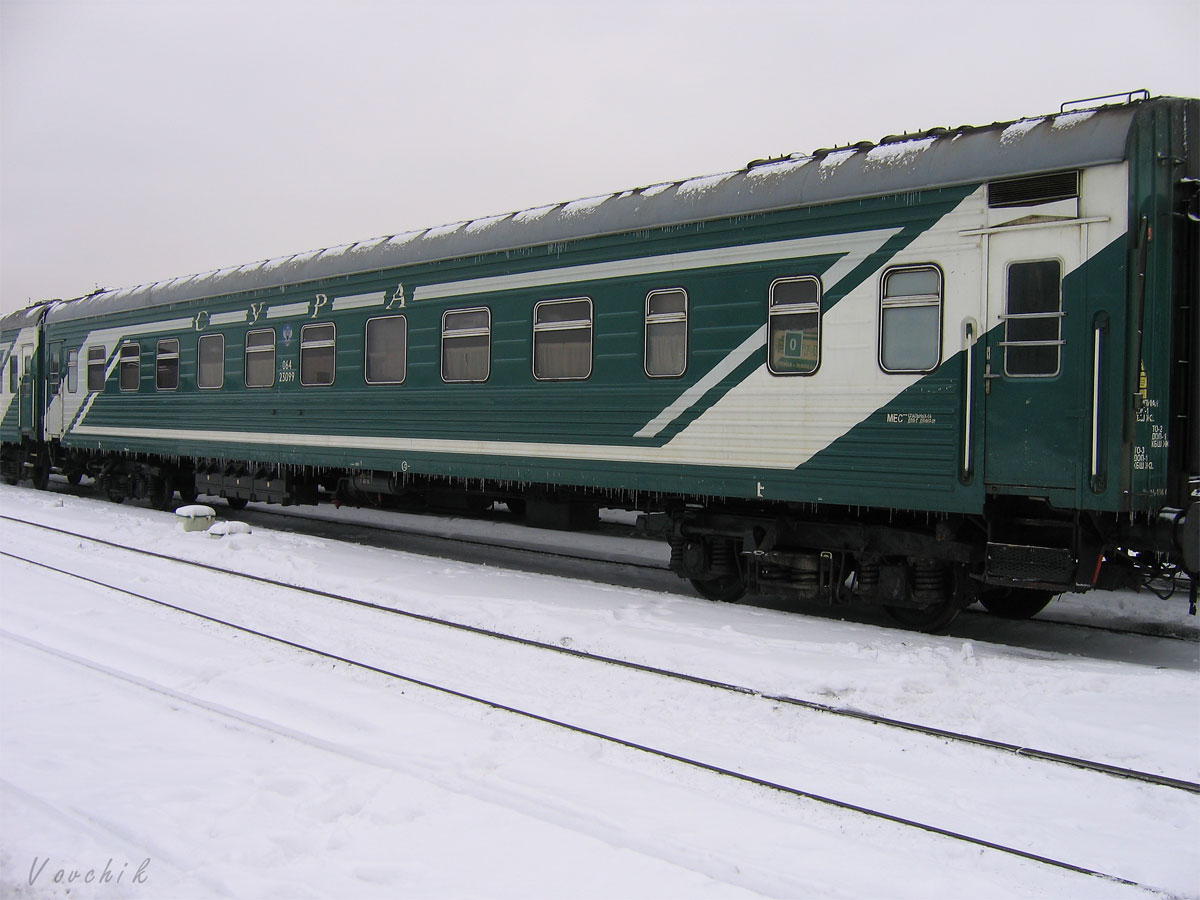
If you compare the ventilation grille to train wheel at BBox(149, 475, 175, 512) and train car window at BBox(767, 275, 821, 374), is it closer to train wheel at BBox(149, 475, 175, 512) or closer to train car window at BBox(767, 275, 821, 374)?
train car window at BBox(767, 275, 821, 374)

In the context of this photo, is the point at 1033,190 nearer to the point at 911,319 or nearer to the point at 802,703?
the point at 911,319

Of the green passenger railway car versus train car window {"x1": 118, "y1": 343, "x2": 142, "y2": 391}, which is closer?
the green passenger railway car

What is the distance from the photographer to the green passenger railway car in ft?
21.7

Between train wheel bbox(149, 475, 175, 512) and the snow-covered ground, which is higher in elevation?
train wheel bbox(149, 475, 175, 512)

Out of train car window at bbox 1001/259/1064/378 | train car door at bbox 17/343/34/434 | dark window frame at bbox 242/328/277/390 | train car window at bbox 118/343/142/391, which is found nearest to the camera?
train car window at bbox 1001/259/1064/378

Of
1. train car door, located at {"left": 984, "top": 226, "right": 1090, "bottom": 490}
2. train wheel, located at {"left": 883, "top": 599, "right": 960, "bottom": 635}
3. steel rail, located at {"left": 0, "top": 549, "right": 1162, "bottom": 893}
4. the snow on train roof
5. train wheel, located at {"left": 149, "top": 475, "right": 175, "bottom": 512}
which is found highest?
the snow on train roof

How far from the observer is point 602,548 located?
1378cm

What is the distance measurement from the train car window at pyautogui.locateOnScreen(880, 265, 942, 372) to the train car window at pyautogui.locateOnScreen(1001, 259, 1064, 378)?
20.8 inches

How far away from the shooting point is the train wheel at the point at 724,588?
29.5 ft

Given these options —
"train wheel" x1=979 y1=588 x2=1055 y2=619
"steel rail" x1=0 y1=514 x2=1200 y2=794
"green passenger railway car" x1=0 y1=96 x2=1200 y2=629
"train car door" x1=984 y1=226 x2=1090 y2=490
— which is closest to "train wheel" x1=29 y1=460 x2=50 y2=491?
"green passenger railway car" x1=0 y1=96 x2=1200 y2=629

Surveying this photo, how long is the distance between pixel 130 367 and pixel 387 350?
7581 mm

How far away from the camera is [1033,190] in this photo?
22.4 feet

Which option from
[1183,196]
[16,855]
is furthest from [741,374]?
[16,855]

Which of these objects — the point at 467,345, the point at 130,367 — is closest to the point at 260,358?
the point at 130,367
